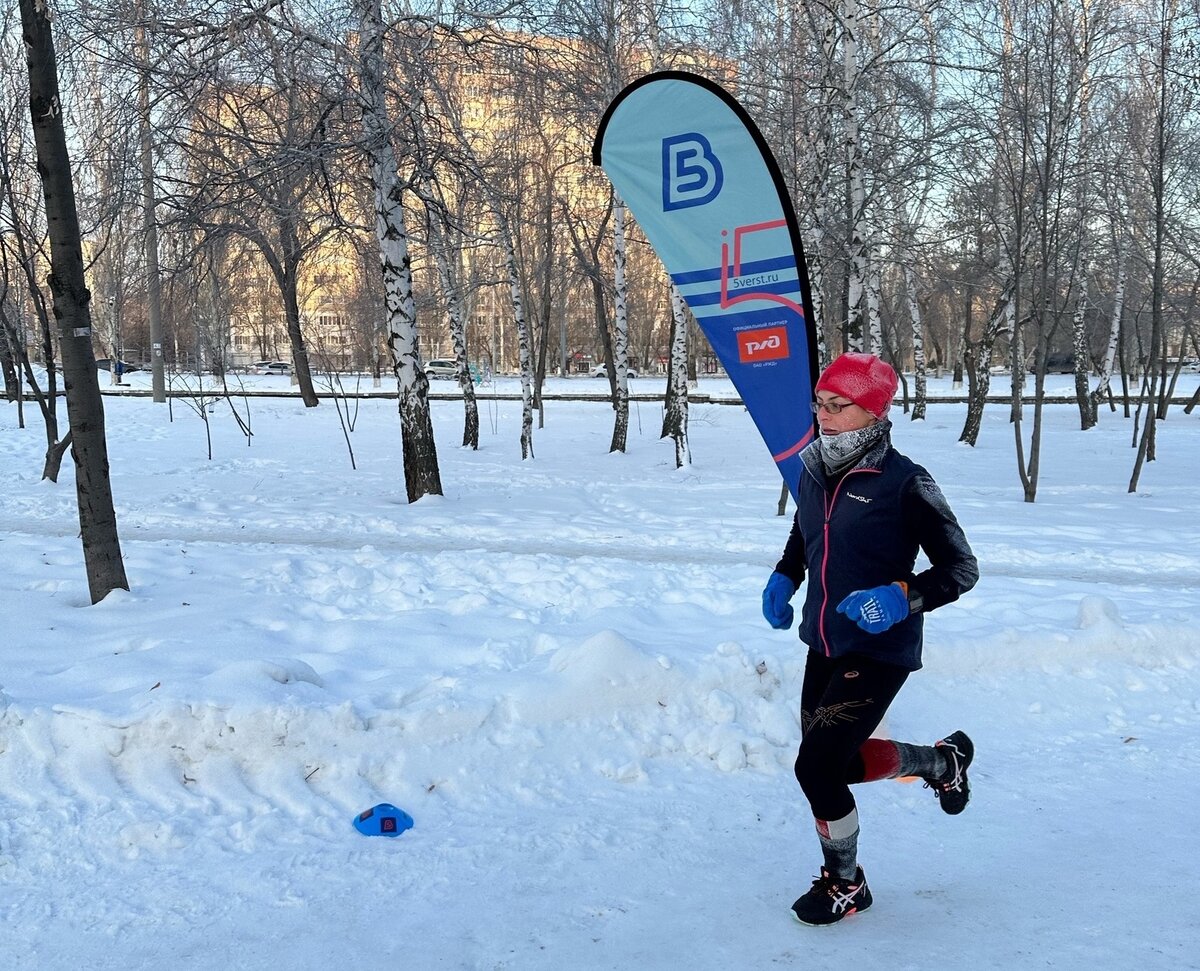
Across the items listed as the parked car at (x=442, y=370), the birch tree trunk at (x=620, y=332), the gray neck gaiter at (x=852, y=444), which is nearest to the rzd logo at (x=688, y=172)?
the gray neck gaiter at (x=852, y=444)

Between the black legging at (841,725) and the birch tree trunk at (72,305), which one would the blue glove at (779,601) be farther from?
the birch tree trunk at (72,305)

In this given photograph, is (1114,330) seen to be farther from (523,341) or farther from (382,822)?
(382,822)

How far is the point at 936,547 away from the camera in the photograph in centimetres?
288

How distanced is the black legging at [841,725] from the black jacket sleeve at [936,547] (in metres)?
0.27

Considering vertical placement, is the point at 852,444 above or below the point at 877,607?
above

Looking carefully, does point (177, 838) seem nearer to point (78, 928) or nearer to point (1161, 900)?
point (78, 928)

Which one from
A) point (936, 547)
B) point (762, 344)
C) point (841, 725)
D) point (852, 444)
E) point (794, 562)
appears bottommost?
point (841, 725)

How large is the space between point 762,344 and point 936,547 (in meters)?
2.56

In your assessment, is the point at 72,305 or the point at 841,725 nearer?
the point at 841,725

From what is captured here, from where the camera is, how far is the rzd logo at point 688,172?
5.27m

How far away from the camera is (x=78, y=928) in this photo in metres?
2.95

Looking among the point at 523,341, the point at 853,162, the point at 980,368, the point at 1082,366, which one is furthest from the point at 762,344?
the point at 1082,366

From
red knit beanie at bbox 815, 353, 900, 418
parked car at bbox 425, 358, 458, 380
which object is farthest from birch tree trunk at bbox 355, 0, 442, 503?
parked car at bbox 425, 358, 458, 380

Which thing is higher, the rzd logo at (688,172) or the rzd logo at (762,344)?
the rzd logo at (688,172)
